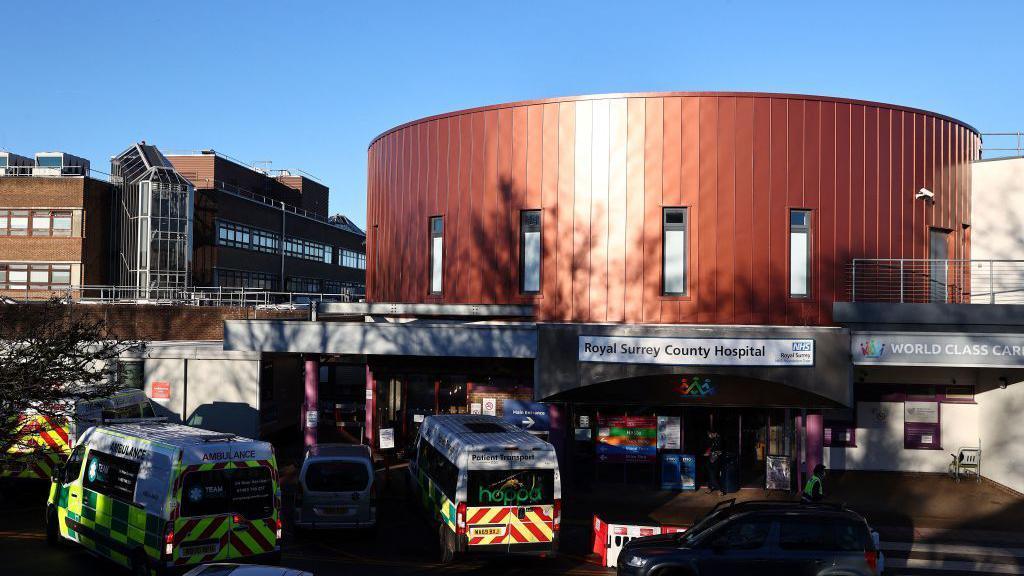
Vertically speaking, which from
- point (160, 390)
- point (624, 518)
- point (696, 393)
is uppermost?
→ point (696, 393)

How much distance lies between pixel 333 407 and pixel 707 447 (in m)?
12.7

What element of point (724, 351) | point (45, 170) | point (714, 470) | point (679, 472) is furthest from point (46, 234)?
point (724, 351)

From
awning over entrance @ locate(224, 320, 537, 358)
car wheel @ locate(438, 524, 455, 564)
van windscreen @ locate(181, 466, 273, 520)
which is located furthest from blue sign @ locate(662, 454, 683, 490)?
van windscreen @ locate(181, 466, 273, 520)

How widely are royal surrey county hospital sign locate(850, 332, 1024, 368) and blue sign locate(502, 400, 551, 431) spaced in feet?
28.7

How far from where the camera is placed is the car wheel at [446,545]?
1559cm

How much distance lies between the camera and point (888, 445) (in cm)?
2525

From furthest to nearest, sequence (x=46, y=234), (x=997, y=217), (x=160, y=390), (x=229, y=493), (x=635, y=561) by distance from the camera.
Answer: (x=46, y=234) < (x=160, y=390) < (x=997, y=217) < (x=229, y=493) < (x=635, y=561)

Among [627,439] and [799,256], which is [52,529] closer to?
[627,439]

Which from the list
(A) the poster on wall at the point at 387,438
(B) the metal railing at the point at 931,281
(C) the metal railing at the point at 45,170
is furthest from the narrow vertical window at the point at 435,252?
(C) the metal railing at the point at 45,170

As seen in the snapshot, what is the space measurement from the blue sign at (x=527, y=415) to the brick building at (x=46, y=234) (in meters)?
32.5

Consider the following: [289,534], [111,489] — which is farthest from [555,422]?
[111,489]

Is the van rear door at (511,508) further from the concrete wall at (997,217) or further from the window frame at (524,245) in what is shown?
the concrete wall at (997,217)

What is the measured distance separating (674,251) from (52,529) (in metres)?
15.8

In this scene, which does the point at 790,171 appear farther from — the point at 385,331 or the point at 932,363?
the point at 385,331
